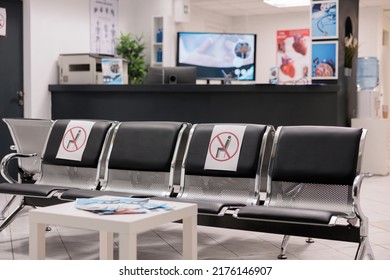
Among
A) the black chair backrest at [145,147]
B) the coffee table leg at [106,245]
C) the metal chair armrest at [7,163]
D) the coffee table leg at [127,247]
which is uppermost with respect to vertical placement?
the black chair backrest at [145,147]

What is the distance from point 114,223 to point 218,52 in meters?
7.06

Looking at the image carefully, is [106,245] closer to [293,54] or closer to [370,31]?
[370,31]

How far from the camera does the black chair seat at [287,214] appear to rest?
343 cm

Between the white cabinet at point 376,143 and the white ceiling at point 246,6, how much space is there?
3541 mm

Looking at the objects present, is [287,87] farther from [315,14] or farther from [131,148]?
[131,148]

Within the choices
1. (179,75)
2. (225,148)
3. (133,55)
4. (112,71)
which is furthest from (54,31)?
(225,148)

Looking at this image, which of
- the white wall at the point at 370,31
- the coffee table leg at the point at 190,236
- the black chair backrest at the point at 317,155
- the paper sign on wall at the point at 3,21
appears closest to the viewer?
the coffee table leg at the point at 190,236

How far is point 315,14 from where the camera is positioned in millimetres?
7609

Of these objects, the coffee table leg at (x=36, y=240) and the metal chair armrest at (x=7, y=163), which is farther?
the metal chair armrest at (x=7, y=163)

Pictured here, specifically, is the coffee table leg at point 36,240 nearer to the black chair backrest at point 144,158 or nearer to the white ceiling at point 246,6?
the black chair backrest at point 144,158

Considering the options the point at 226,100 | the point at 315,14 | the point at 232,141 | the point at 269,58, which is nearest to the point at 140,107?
the point at 226,100

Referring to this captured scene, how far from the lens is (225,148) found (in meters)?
4.28

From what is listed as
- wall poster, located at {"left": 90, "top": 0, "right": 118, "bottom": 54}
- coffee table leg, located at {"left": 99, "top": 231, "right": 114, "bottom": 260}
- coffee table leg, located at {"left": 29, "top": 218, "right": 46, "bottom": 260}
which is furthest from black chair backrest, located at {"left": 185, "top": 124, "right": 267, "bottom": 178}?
wall poster, located at {"left": 90, "top": 0, "right": 118, "bottom": 54}


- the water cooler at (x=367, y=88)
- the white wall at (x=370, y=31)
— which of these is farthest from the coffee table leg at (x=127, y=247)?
the white wall at (x=370, y=31)
